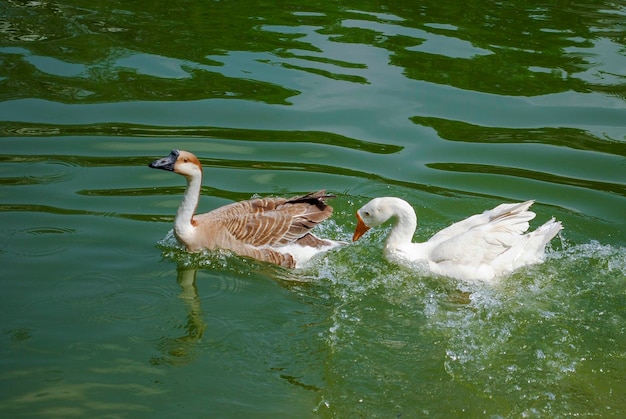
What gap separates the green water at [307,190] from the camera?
21.5 ft

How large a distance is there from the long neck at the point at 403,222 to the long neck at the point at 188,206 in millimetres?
1929

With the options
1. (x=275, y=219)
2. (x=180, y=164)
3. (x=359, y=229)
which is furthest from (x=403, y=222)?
(x=180, y=164)

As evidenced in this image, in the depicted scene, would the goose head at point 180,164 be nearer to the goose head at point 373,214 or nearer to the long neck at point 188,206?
the long neck at point 188,206

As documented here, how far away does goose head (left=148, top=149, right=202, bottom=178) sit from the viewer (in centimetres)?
820

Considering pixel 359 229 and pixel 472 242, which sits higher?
pixel 472 242

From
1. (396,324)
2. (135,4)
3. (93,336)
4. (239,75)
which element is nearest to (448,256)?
(396,324)

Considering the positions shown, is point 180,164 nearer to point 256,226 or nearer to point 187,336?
point 256,226

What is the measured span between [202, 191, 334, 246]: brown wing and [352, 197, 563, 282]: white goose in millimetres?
505

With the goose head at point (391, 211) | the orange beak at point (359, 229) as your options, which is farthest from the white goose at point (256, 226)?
the goose head at point (391, 211)

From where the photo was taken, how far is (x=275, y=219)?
8578 millimetres

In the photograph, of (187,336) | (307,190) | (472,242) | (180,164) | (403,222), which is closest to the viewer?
(187,336)

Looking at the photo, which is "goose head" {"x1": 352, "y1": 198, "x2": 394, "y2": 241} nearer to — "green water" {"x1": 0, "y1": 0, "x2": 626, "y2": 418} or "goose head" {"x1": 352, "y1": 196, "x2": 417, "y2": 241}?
"goose head" {"x1": 352, "y1": 196, "x2": 417, "y2": 241}

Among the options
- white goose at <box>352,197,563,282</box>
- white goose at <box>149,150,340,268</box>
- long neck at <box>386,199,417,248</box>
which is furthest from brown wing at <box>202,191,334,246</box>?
long neck at <box>386,199,417,248</box>

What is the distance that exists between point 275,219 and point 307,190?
1186 millimetres
